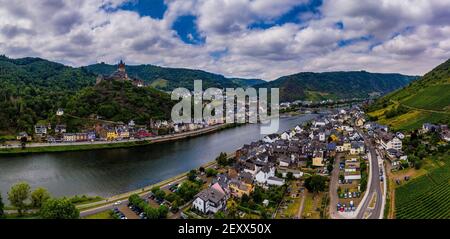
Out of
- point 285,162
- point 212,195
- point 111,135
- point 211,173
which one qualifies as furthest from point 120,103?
point 212,195

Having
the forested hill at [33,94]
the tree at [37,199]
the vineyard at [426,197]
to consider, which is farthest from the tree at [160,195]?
the forested hill at [33,94]

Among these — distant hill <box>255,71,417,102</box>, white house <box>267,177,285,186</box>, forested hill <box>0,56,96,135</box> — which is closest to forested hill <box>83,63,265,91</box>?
distant hill <box>255,71,417,102</box>

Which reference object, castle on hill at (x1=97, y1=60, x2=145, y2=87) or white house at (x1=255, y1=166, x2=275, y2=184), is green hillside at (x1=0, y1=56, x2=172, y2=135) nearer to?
castle on hill at (x1=97, y1=60, x2=145, y2=87)

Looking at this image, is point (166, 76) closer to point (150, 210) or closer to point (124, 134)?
point (124, 134)

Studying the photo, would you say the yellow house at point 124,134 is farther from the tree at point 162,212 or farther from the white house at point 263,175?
the tree at point 162,212

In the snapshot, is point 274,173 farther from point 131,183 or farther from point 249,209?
point 131,183
